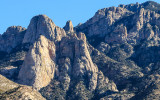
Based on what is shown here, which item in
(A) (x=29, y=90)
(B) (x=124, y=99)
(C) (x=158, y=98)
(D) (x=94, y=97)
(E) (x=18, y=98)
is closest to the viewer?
(E) (x=18, y=98)

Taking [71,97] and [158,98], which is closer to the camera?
[158,98]

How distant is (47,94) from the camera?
195 metres

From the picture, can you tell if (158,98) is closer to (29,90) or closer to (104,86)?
(104,86)

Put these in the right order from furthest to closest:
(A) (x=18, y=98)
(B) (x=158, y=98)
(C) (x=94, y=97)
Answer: (C) (x=94, y=97)
(B) (x=158, y=98)
(A) (x=18, y=98)

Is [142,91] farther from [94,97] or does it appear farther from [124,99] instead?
[94,97]

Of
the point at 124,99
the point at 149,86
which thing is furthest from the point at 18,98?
the point at 149,86

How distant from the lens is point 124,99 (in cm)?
18075

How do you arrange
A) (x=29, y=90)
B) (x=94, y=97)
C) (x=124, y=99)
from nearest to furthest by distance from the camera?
1. (x=29, y=90)
2. (x=124, y=99)
3. (x=94, y=97)

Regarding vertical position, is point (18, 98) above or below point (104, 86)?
below

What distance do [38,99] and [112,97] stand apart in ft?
149

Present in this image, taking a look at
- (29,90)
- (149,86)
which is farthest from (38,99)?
(149,86)

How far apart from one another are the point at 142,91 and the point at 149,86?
5.84 m

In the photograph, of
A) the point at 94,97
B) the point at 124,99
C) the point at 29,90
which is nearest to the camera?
the point at 29,90

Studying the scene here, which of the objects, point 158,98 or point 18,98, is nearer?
point 18,98
